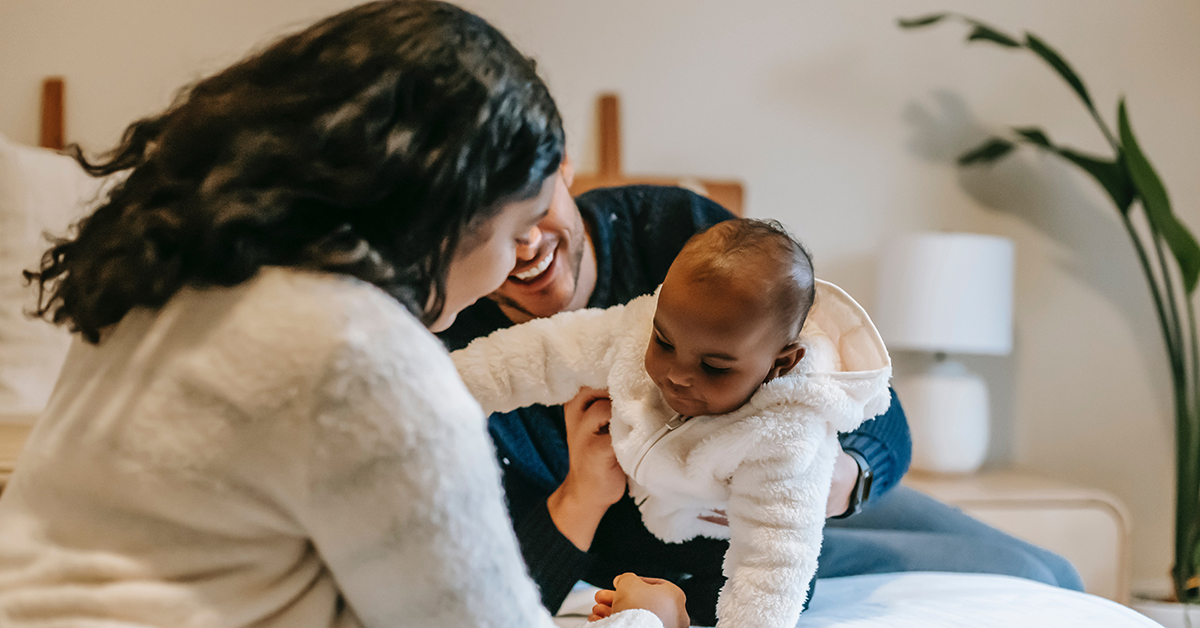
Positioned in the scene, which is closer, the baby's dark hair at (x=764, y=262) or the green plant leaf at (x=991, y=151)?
the baby's dark hair at (x=764, y=262)

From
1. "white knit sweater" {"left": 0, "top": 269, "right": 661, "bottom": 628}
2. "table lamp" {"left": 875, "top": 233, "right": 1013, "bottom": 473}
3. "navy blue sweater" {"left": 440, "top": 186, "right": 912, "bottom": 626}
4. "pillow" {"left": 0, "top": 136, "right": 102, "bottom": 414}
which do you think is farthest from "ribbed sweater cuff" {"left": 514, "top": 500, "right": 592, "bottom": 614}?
"table lamp" {"left": 875, "top": 233, "right": 1013, "bottom": 473}

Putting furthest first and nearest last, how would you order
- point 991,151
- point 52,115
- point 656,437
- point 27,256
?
point 991,151
point 52,115
point 27,256
point 656,437

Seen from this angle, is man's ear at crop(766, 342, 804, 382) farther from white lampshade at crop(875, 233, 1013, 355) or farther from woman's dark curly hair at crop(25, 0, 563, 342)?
white lampshade at crop(875, 233, 1013, 355)

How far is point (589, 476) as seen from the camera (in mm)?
999

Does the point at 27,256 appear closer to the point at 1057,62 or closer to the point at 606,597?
the point at 606,597

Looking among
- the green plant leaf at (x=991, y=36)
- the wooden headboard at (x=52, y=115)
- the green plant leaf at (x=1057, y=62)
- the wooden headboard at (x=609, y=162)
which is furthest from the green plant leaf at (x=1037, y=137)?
the wooden headboard at (x=52, y=115)

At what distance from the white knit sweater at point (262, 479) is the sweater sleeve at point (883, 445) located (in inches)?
28.9

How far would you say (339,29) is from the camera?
58 centimetres

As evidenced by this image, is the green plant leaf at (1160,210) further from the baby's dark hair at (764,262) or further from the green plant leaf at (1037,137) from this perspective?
the baby's dark hair at (764,262)

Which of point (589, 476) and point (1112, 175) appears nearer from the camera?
point (589, 476)

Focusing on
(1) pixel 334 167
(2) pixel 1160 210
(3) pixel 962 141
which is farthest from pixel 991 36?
(1) pixel 334 167

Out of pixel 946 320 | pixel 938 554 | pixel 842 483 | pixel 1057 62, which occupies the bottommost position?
pixel 938 554

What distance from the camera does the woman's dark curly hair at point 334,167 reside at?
52 centimetres

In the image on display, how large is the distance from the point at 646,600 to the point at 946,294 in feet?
5.28
